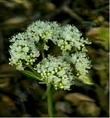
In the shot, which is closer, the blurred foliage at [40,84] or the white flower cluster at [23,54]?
the white flower cluster at [23,54]

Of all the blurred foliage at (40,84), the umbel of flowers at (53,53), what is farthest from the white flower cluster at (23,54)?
the blurred foliage at (40,84)

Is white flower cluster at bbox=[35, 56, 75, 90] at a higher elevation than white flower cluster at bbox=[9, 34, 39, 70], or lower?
lower

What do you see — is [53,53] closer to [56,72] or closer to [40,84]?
[56,72]

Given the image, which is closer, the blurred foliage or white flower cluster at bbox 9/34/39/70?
white flower cluster at bbox 9/34/39/70

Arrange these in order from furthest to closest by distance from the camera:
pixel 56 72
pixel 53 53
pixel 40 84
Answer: pixel 40 84 < pixel 53 53 < pixel 56 72

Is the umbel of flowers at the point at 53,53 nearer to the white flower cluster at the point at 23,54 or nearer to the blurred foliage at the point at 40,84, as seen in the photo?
the white flower cluster at the point at 23,54

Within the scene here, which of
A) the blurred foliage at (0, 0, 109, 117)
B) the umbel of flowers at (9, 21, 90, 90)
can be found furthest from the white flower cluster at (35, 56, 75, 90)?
the blurred foliage at (0, 0, 109, 117)

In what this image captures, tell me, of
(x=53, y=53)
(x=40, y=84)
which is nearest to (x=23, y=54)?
(x=53, y=53)

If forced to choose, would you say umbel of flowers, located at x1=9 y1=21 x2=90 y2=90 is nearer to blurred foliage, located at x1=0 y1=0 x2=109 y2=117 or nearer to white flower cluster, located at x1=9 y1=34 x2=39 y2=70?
white flower cluster, located at x1=9 y1=34 x2=39 y2=70
